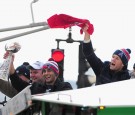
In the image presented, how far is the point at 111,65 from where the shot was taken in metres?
7.73

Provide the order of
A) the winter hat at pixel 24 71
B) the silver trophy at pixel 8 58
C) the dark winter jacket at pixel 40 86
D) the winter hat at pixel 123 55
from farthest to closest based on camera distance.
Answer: the winter hat at pixel 24 71
the silver trophy at pixel 8 58
the winter hat at pixel 123 55
the dark winter jacket at pixel 40 86

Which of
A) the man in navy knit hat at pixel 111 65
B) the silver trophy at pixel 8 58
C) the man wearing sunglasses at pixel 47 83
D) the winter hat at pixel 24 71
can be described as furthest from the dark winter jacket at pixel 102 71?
the winter hat at pixel 24 71

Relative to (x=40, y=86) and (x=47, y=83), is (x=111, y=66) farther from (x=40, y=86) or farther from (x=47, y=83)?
(x=40, y=86)

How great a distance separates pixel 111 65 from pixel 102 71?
0.21 metres

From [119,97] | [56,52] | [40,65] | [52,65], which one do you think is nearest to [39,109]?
[119,97]

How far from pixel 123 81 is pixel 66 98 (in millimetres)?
1343

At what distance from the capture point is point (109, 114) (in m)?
5.72

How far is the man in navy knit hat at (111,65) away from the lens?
7.66 m

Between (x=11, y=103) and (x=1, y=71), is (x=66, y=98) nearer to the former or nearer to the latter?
(x=11, y=103)

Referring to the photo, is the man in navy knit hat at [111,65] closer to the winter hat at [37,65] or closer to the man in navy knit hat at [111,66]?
the man in navy knit hat at [111,66]

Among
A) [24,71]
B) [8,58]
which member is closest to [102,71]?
[8,58]

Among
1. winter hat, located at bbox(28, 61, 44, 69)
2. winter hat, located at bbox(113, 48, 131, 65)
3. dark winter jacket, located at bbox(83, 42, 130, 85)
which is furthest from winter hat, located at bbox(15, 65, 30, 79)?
winter hat, located at bbox(113, 48, 131, 65)

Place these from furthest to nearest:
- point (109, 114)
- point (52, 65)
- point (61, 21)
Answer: point (61, 21) → point (52, 65) → point (109, 114)

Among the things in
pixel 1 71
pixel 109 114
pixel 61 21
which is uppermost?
pixel 61 21
